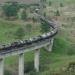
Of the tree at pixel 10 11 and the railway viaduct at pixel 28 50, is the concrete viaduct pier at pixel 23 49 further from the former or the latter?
the tree at pixel 10 11

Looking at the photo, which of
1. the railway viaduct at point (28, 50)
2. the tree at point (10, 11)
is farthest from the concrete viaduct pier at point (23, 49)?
the tree at point (10, 11)

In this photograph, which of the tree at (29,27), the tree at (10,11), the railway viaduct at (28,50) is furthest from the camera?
the tree at (10,11)

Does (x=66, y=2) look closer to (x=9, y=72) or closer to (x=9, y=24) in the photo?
(x=9, y=24)

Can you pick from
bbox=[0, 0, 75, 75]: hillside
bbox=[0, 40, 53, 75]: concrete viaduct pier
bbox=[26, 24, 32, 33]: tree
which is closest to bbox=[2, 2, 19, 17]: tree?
bbox=[0, 0, 75, 75]: hillside

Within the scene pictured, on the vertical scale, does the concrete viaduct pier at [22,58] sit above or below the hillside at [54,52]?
above

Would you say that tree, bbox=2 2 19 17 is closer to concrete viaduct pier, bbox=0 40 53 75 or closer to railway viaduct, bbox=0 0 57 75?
railway viaduct, bbox=0 0 57 75

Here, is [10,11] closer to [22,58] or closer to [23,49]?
[23,49]

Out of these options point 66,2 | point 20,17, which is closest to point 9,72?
point 20,17

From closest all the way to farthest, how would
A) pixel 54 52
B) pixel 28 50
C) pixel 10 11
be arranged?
pixel 28 50 < pixel 54 52 < pixel 10 11

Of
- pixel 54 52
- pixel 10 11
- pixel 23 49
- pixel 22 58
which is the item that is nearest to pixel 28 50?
pixel 23 49

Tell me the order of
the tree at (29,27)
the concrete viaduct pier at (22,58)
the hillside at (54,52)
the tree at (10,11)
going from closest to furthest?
1. the concrete viaduct pier at (22,58)
2. the hillside at (54,52)
3. the tree at (29,27)
4. the tree at (10,11)

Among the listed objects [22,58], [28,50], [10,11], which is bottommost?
[10,11]
